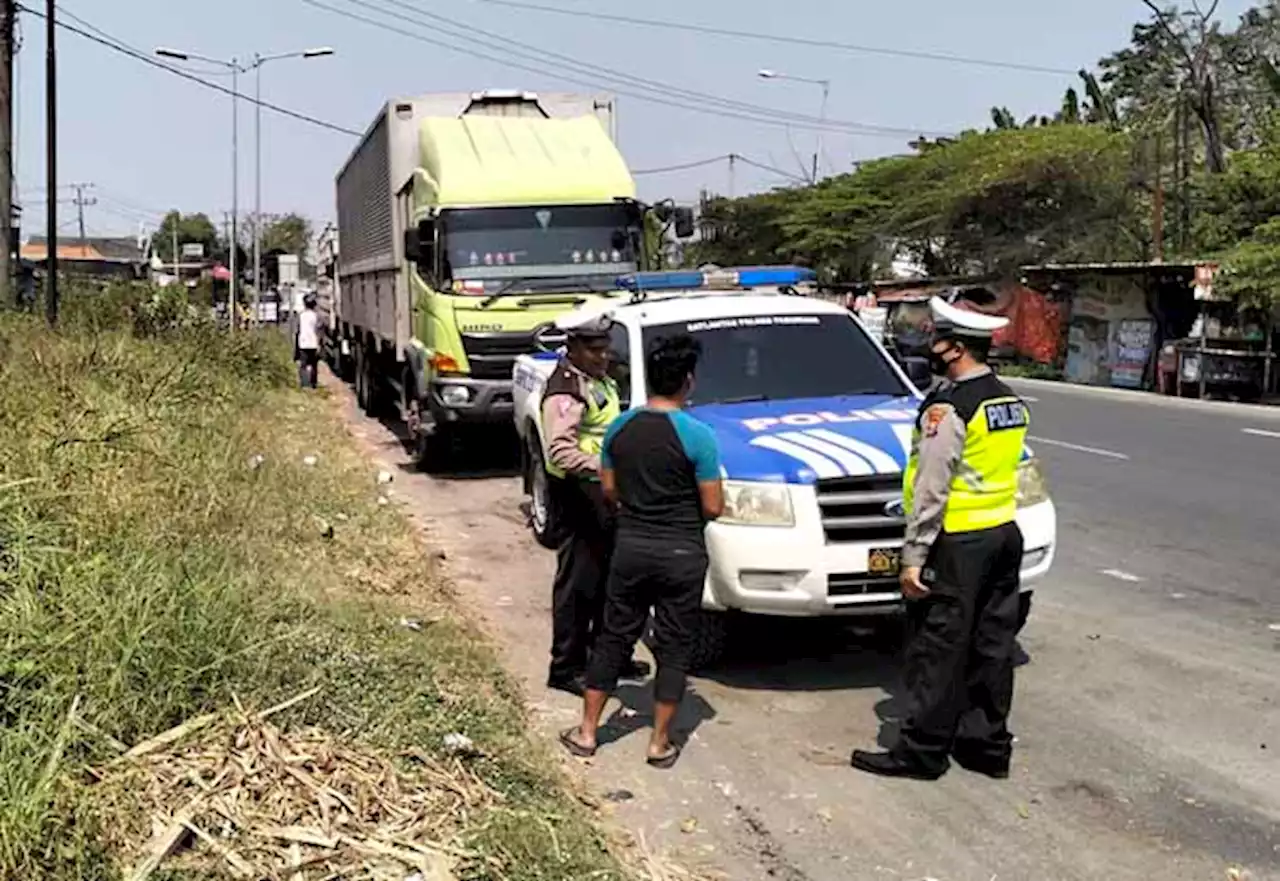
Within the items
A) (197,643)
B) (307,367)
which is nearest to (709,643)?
(197,643)

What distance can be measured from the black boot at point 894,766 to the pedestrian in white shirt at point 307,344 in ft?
60.3

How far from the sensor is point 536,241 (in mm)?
13148

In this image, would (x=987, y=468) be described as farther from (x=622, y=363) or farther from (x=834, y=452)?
(x=622, y=363)

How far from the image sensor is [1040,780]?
212 inches

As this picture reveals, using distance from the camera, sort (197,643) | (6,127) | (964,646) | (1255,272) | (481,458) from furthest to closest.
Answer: (1255,272) < (6,127) < (481,458) < (964,646) < (197,643)

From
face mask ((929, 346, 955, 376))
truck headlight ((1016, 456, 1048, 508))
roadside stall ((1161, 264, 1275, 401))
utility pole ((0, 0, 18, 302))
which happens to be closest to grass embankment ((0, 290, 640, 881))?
face mask ((929, 346, 955, 376))

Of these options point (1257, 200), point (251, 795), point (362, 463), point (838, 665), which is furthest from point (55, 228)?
point (1257, 200)

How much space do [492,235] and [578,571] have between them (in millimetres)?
7172

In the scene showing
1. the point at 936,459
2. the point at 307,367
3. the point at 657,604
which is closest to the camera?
the point at 936,459

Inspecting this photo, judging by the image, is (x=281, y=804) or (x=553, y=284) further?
(x=553, y=284)

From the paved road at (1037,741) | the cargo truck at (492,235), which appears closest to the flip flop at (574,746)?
the paved road at (1037,741)

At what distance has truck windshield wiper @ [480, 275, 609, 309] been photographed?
42.4 feet

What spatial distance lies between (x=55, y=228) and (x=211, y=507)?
55.7 feet

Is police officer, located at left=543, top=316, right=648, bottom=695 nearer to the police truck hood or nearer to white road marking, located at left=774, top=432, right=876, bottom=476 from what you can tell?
the police truck hood
